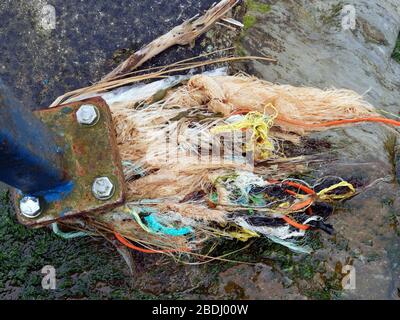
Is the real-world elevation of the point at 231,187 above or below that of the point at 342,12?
below

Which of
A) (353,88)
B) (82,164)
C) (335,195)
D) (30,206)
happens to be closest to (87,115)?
(82,164)

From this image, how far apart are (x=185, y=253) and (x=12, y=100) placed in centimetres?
99

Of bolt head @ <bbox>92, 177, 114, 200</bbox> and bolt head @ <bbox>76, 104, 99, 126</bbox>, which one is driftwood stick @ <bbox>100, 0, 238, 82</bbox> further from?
bolt head @ <bbox>92, 177, 114, 200</bbox>

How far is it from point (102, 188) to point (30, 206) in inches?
9.9

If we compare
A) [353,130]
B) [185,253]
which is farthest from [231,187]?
[353,130]

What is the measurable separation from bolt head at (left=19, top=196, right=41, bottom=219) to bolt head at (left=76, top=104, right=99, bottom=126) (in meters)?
0.30

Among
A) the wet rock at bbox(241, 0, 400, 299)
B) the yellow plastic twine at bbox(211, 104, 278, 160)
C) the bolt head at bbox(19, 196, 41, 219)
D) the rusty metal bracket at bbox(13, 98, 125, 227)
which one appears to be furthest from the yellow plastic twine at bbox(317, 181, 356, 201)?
the bolt head at bbox(19, 196, 41, 219)

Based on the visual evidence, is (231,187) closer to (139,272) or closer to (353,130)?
(139,272)

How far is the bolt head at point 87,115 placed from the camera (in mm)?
1873

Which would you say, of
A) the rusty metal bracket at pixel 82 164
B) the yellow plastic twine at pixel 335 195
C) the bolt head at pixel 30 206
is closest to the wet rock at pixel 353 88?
the yellow plastic twine at pixel 335 195

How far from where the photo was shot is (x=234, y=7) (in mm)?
2439

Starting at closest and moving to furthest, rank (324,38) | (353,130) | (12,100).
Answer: (12,100) < (353,130) < (324,38)

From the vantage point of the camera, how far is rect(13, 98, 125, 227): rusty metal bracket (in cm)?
184

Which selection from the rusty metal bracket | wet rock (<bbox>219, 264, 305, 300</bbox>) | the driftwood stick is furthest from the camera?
the driftwood stick
